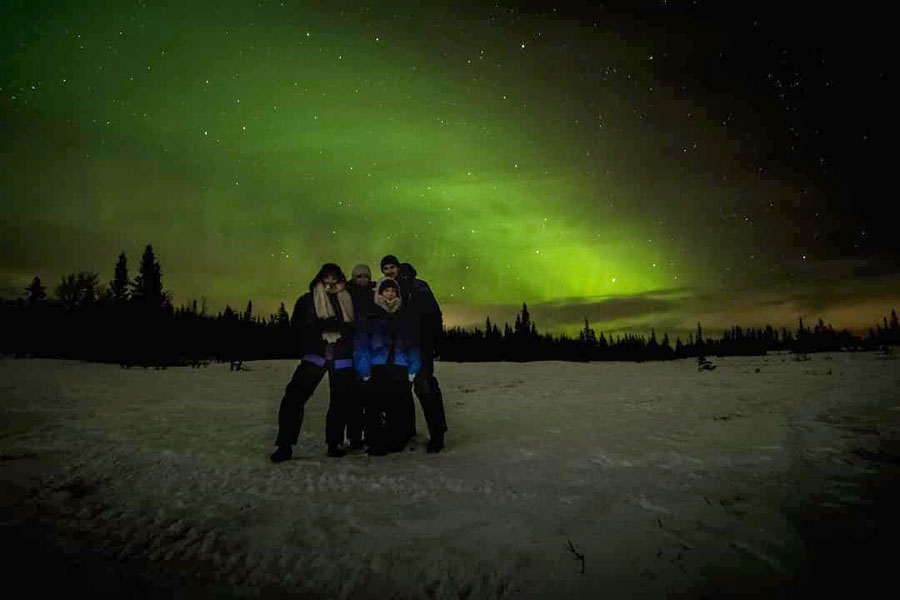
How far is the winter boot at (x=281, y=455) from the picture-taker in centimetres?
539

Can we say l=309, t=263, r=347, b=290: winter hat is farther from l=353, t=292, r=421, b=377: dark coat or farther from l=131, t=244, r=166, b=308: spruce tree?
l=131, t=244, r=166, b=308: spruce tree

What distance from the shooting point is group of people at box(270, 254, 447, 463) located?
575cm

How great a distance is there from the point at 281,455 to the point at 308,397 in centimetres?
86

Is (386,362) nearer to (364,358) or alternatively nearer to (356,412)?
(364,358)

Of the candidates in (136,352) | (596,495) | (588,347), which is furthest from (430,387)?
(588,347)

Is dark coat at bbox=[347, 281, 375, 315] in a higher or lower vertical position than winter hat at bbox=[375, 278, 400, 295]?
lower

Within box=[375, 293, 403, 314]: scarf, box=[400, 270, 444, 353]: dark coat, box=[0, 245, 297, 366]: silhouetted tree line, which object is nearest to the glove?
box=[375, 293, 403, 314]: scarf

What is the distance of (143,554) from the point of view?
3012 mm

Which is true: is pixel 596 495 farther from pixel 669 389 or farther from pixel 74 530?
pixel 669 389

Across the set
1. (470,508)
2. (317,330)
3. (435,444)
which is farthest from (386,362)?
(470,508)

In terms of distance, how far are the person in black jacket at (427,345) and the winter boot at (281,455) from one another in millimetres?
1816

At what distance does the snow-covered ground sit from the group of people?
0.44 m

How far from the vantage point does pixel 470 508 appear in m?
3.81

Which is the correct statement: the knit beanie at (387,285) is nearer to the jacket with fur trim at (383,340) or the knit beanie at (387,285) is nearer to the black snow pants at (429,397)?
the jacket with fur trim at (383,340)
